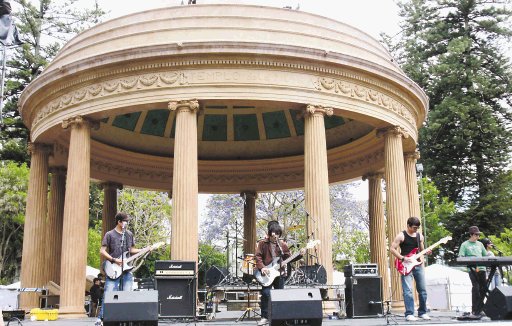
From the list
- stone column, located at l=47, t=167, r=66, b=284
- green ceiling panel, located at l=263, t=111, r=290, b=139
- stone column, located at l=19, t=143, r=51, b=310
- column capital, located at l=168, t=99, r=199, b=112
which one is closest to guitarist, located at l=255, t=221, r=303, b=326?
column capital, located at l=168, t=99, r=199, b=112

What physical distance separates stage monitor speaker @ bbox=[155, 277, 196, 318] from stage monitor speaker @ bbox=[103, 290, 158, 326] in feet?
14.8

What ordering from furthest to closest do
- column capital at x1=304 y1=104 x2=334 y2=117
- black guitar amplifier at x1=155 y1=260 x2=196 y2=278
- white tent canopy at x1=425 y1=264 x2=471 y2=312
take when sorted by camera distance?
1. white tent canopy at x1=425 y1=264 x2=471 y2=312
2. column capital at x1=304 y1=104 x2=334 y2=117
3. black guitar amplifier at x1=155 y1=260 x2=196 y2=278

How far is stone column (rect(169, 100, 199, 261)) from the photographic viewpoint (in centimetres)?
1914

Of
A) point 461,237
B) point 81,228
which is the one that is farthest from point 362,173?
point 461,237

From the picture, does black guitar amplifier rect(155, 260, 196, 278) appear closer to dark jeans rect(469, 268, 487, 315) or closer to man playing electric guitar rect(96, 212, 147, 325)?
man playing electric guitar rect(96, 212, 147, 325)

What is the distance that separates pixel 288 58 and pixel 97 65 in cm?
700

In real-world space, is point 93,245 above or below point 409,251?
above

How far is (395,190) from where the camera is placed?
2311 cm

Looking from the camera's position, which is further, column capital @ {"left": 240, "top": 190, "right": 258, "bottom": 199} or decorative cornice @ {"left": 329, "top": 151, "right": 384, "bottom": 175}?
column capital @ {"left": 240, "top": 190, "right": 258, "bottom": 199}

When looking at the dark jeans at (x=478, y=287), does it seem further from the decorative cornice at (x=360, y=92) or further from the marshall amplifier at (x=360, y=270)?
the decorative cornice at (x=360, y=92)

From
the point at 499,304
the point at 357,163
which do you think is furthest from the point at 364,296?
the point at 357,163

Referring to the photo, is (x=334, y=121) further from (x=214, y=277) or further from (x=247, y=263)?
(x=214, y=277)

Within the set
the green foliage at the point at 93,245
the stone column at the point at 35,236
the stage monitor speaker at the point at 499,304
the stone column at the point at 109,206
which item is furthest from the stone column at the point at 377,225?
the green foliage at the point at 93,245

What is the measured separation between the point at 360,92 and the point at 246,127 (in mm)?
11501
